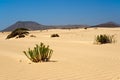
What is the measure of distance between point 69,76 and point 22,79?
1.16 meters

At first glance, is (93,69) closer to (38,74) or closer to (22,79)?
(38,74)

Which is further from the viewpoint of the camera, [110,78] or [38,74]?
[38,74]

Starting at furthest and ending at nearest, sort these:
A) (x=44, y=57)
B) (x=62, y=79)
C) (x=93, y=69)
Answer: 1. (x=44, y=57)
2. (x=93, y=69)
3. (x=62, y=79)

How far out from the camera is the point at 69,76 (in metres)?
7.30

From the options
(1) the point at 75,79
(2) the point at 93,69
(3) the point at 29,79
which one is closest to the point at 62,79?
(1) the point at 75,79

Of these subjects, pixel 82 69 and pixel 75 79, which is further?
pixel 82 69

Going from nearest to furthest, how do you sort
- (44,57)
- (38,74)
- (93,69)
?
(38,74), (93,69), (44,57)

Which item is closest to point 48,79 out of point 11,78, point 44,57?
point 11,78

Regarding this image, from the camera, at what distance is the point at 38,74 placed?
7.63 m

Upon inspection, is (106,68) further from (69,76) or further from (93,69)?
(69,76)

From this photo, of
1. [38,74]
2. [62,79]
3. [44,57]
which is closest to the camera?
[62,79]

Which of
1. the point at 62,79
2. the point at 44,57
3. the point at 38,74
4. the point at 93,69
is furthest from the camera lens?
the point at 44,57

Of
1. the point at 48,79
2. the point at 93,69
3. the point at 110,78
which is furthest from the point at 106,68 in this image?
the point at 48,79

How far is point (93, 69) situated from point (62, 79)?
1.74m
